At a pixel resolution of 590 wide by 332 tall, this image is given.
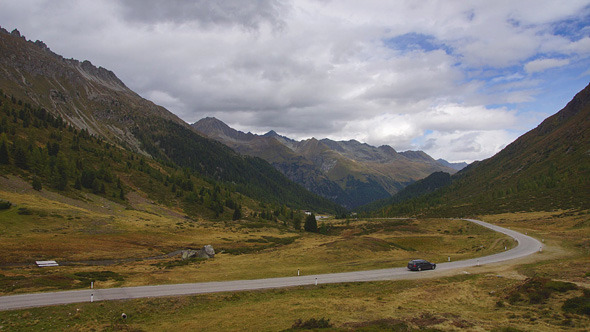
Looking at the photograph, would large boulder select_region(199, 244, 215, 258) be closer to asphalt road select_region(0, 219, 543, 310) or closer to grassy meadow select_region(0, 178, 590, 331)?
grassy meadow select_region(0, 178, 590, 331)

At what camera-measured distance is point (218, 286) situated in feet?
115

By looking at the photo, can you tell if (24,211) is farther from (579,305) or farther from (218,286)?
(579,305)

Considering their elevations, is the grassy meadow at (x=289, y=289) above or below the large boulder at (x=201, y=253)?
above

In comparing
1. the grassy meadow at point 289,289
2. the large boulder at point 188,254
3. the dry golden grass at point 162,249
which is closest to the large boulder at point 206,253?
the large boulder at point 188,254

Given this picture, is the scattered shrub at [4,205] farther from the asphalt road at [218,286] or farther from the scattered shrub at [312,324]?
the scattered shrub at [312,324]

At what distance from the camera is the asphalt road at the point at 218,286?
27031 millimetres

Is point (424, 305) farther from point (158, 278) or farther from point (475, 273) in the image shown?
point (158, 278)

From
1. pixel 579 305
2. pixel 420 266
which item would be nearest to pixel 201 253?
pixel 420 266

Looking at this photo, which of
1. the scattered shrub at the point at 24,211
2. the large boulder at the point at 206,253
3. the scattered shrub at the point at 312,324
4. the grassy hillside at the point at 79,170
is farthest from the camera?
the grassy hillside at the point at 79,170

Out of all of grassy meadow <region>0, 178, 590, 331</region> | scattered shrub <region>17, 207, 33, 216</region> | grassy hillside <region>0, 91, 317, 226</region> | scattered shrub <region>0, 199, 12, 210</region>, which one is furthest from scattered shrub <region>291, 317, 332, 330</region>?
grassy hillside <region>0, 91, 317, 226</region>

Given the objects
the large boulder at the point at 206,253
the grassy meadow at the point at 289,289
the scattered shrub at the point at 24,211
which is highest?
the scattered shrub at the point at 24,211

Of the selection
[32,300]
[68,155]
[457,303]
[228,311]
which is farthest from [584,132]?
[68,155]

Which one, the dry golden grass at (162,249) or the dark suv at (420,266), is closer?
the dark suv at (420,266)

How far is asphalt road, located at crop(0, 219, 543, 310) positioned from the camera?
27.0m
